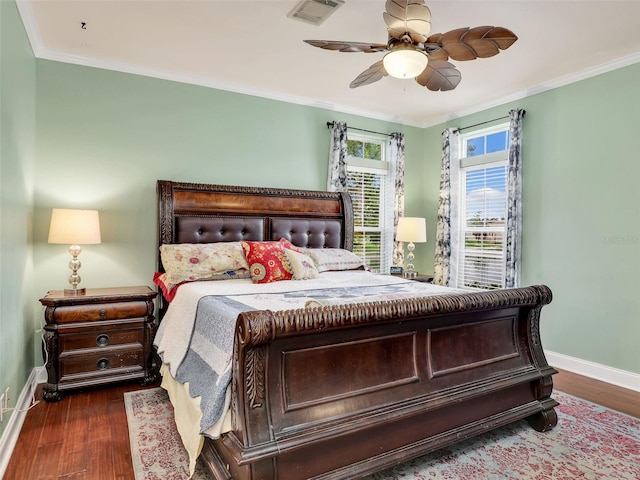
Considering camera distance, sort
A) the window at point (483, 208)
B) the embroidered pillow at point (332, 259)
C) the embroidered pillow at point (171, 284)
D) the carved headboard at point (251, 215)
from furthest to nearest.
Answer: the window at point (483, 208)
the embroidered pillow at point (332, 259)
the carved headboard at point (251, 215)
the embroidered pillow at point (171, 284)

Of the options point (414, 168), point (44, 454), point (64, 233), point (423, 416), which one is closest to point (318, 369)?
point (423, 416)

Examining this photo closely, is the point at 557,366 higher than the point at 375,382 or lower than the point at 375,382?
lower

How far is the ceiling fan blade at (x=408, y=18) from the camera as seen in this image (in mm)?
2105

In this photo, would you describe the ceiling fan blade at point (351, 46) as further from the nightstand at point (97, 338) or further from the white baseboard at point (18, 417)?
the white baseboard at point (18, 417)

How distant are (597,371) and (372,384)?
2.82 m

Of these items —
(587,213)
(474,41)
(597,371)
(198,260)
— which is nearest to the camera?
(474,41)

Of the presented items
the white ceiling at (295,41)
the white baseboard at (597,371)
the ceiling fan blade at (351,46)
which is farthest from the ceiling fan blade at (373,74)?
the white baseboard at (597,371)

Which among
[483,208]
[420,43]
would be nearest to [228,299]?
Answer: [420,43]

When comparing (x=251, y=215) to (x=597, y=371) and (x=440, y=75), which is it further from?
(x=597, y=371)

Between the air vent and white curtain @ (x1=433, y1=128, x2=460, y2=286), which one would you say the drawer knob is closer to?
the air vent

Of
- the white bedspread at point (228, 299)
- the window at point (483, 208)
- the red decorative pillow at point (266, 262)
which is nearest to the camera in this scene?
the white bedspread at point (228, 299)

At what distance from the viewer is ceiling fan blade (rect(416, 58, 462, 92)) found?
2.61m

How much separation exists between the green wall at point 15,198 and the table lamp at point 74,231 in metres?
0.20

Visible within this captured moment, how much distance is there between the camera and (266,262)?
3.48m
